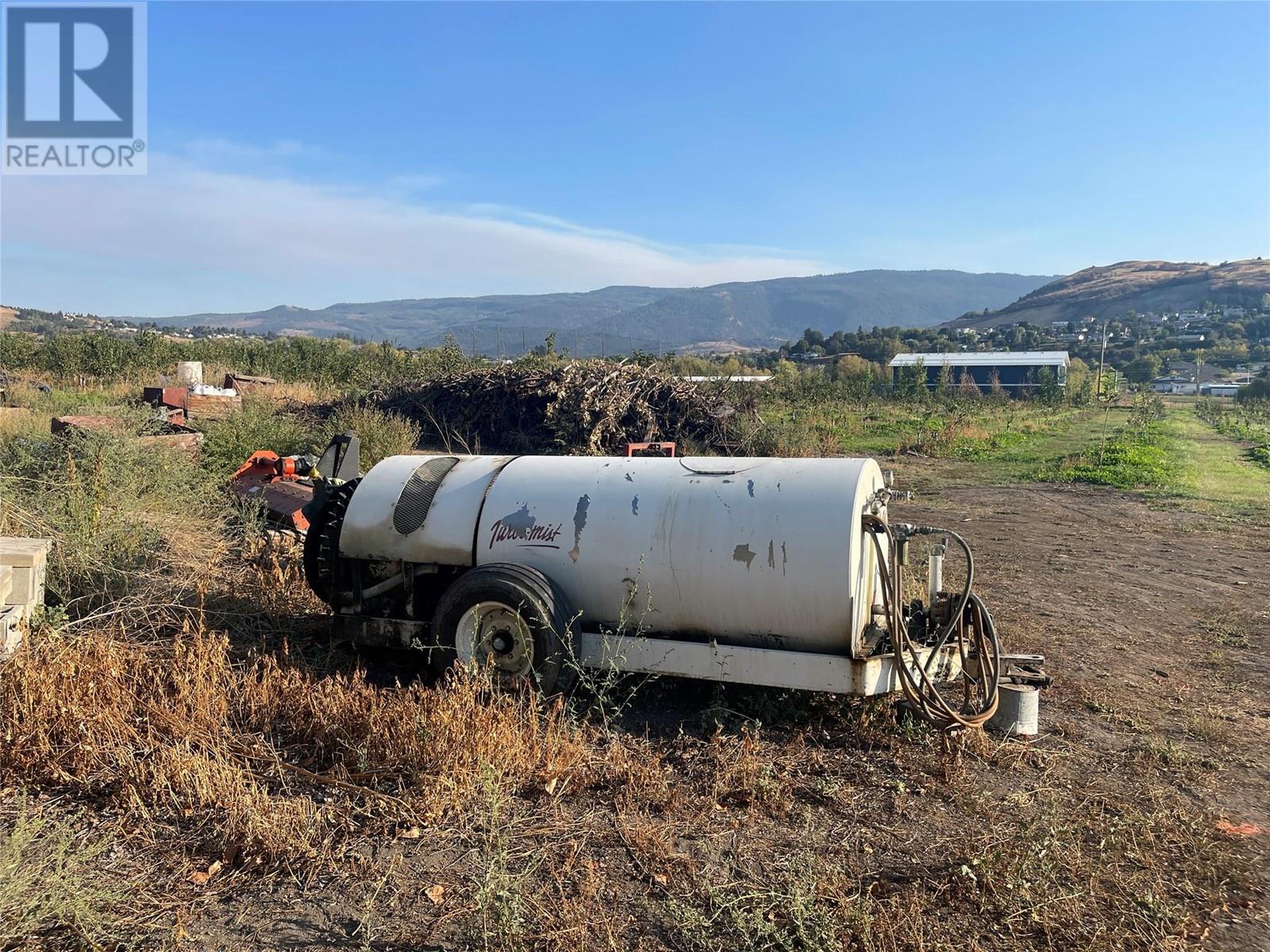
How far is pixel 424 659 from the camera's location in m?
5.78

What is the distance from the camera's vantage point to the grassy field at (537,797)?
3.20 meters

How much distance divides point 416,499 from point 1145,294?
179753 mm

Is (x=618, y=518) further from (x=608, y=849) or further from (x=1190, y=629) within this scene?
(x=1190, y=629)

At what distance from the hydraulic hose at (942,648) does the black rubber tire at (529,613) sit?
5.93 ft

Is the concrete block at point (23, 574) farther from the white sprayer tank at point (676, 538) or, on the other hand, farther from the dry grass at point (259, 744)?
the white sprayer tank at point (676, 538)

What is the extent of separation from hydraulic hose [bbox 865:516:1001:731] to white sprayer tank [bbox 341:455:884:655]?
161 mm

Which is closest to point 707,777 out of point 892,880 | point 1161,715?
point 892,880

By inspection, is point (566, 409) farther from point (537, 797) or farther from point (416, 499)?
point (537, 797)

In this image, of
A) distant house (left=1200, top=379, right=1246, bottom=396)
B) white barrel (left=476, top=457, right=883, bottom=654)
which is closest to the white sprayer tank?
white barrel (left=476, top=457, right=883, bottom=654)

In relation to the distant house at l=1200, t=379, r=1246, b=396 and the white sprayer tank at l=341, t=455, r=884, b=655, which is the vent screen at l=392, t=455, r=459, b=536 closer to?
the white sprayer tank at l=341, t=455, r=884, b=655

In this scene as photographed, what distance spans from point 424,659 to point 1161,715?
476cm

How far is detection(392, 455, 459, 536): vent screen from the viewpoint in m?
5.59

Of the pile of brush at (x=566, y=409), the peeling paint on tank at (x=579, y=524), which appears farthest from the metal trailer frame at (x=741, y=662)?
the pile of brush at (x=566, y=409)

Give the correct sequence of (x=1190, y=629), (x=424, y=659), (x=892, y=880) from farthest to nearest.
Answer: (x=1190, y=629) < (x=424, y=659) < (x=892, y=880)
